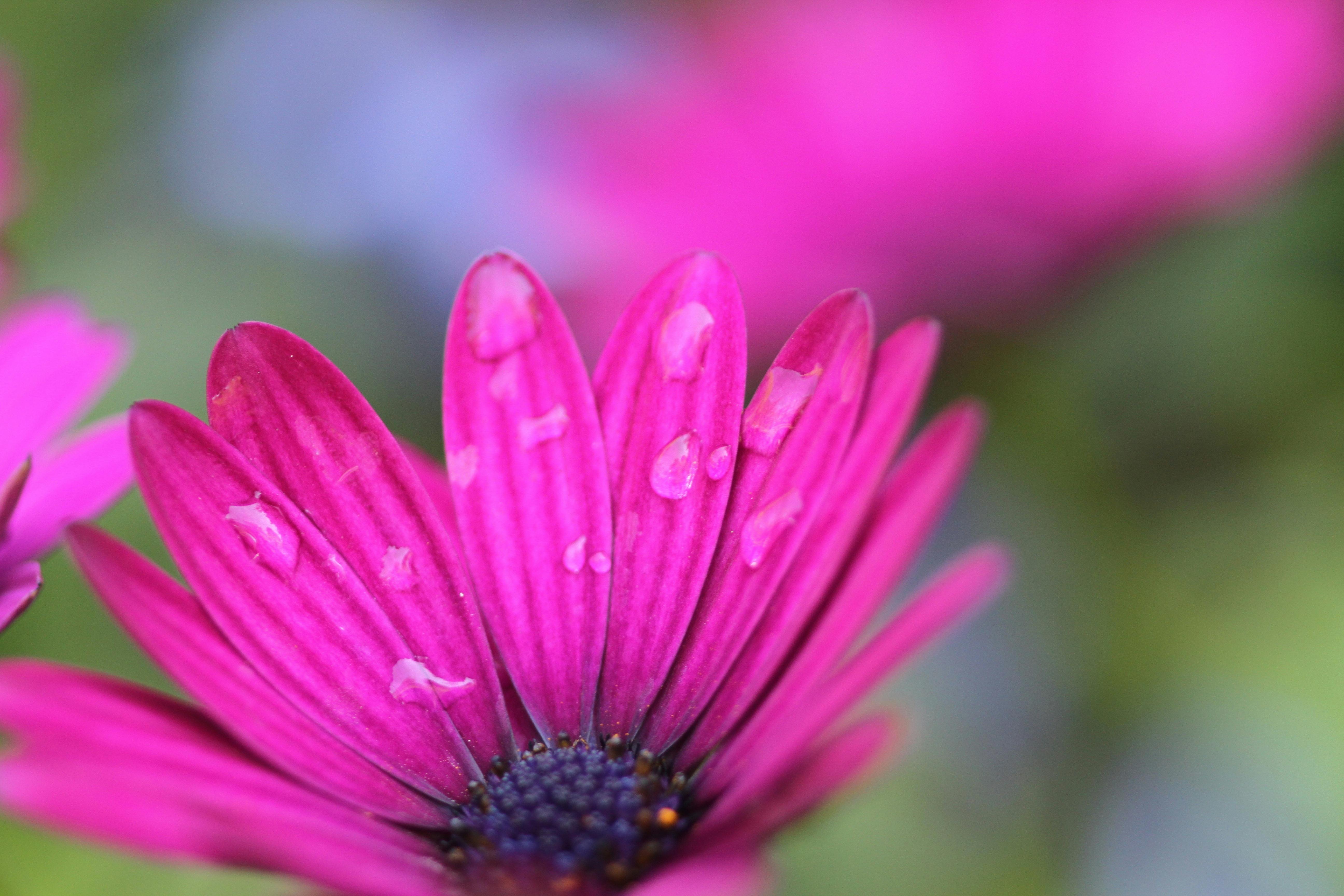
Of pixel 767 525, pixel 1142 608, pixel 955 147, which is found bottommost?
pixel 1142 608

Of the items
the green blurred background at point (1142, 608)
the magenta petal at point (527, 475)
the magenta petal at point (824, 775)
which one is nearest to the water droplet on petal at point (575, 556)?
the magenta petal at point (527, 475)

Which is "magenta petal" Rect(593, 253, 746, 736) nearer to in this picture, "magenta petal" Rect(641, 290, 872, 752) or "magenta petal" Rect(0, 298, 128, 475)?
"magenta petal" Rect(641, 290, 872, 752)

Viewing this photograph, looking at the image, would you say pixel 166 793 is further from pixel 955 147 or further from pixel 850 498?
pixel 955 147

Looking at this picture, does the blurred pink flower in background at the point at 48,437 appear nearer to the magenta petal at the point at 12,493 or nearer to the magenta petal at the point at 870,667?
the magenta petal at the point at 12,493

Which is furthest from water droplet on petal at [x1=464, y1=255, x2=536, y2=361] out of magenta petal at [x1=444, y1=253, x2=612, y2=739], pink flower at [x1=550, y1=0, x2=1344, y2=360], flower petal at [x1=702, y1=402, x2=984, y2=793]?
pink flower at [x1=550, y1=0, x2=1344, y2=360]

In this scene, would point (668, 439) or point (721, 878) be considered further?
point (668, 439)

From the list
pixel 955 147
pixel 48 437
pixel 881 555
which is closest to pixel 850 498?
pixel 881 555
